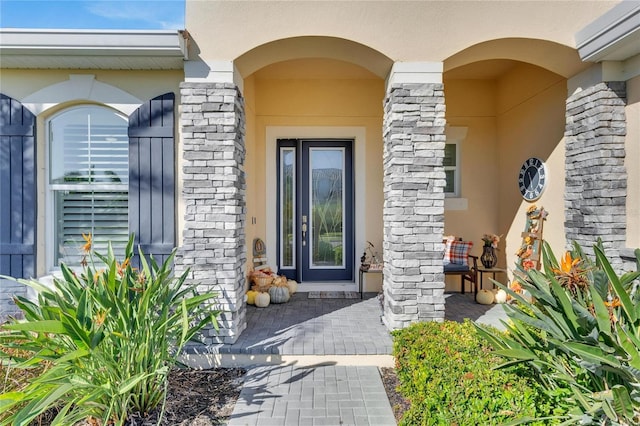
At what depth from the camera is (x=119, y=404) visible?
96.0 inches

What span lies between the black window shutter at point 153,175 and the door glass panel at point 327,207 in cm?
249

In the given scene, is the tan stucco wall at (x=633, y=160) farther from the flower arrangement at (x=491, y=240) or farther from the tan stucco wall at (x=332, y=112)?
the tan stucco wall at (x=332, y=112)

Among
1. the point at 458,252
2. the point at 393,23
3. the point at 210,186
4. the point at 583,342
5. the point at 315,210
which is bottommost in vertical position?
the point at 583,342

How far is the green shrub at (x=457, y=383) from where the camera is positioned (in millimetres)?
1896

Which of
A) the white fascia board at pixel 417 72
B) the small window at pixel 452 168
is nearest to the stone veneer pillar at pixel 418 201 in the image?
the white fascia board at pixel 417 72

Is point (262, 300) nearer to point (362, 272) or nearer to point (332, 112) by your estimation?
point (362, 272)

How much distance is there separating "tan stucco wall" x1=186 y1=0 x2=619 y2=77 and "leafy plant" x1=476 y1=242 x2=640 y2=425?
2511mm

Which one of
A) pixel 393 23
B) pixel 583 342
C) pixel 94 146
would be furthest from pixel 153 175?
pixel 583 342

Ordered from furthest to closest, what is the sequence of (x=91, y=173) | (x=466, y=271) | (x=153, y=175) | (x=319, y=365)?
(x=466, y=271) → (x=91, y=173) → (x=153, y=175) → (x=319, y=365)

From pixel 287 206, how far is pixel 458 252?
9.23 ft

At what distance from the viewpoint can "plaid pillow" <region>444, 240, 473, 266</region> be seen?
209 inches

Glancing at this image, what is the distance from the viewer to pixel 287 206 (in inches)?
233

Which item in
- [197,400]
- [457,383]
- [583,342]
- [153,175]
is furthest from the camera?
[153,175]

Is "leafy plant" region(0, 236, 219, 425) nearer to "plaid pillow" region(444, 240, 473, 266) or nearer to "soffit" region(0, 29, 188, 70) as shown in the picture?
"soffit" region(0, 29, 188, 70)
